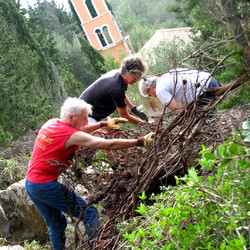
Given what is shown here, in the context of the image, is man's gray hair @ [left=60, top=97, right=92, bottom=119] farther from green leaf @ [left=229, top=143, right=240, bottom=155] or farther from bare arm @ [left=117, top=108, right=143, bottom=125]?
green leaf @ [left=229, top=143, right=240, bottom=155]

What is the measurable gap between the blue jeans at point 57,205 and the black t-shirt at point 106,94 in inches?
51.6

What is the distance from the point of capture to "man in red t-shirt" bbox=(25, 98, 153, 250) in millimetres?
2748

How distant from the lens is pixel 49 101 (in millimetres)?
15211

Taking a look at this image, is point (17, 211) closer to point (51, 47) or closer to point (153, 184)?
point (153, 184)

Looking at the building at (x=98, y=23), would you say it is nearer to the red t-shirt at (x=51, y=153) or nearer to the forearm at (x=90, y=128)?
the forearm at (x=90, y=128)

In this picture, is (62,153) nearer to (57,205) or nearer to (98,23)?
(57,205)

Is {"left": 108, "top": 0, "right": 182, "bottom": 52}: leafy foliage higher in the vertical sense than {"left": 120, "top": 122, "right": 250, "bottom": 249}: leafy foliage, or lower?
higher

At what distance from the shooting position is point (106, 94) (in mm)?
3799

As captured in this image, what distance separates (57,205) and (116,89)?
152 cm

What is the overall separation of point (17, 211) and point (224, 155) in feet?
14.7

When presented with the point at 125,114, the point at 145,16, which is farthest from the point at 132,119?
the point at 145,16

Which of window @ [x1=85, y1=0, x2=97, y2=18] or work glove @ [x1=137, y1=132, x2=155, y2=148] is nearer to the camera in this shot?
work glove @ [x1=137, y1=132, x2=155, y2=148]

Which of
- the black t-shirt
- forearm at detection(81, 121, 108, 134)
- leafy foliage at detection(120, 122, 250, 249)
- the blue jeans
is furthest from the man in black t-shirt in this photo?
leafy foliage at detection(120, 122, 250, 249)

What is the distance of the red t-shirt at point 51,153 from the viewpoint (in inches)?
110
